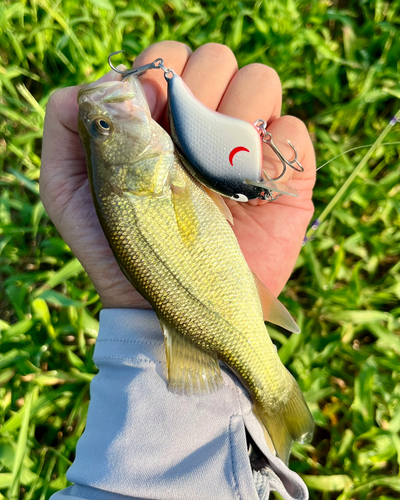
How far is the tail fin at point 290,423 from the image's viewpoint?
1947mm

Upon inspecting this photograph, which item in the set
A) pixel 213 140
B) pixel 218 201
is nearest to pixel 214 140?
pixel 213 140

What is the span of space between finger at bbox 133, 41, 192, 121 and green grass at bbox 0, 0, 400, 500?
47.1 inches

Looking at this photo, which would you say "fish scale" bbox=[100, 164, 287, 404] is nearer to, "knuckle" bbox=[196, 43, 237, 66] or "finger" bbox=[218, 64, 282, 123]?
"finger" bbox=[218, 64, 282, 123]

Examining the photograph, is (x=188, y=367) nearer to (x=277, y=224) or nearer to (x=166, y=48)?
(x=277, y=224)

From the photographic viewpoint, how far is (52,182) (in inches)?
80.0

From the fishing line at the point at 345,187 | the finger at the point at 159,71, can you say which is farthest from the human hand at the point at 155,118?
the fishing line at the point at 345,187

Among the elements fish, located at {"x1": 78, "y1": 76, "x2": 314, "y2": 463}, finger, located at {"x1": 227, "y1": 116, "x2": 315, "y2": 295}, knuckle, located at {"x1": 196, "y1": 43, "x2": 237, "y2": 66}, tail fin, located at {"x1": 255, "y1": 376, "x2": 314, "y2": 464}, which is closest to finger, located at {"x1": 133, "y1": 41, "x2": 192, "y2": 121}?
knuckle, located at {"x1": 196, "y1": 43, "x2": 237, "y2": 66}

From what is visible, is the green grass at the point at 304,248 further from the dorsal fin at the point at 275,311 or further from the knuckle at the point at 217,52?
the knuckle at the point at 217,52

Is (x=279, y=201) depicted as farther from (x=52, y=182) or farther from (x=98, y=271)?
(x=52, y=182)

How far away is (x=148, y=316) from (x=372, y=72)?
8.93 ft

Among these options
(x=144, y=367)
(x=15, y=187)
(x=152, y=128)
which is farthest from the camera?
(x=15, y=187)

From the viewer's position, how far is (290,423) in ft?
6.50

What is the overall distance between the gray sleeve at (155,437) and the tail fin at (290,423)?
14 cm

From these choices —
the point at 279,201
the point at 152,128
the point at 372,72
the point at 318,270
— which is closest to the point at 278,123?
the point at 279,201
